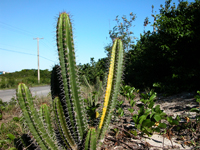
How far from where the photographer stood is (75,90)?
2.11m

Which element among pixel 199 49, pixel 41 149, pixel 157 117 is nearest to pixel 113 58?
pixel 157 117

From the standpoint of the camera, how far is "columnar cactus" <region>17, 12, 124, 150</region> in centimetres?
197

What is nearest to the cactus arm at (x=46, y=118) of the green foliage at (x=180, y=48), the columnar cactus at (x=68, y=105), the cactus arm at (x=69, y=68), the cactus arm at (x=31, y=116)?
the columnar cactus at (x=68, y=105)

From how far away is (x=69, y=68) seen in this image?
81.6 inches

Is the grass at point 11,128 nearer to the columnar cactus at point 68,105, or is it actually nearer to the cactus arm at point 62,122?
the columnar cactus at point 68,105

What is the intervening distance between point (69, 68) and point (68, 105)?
1.49 feet

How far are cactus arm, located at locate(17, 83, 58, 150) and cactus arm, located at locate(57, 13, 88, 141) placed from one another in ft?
1.22

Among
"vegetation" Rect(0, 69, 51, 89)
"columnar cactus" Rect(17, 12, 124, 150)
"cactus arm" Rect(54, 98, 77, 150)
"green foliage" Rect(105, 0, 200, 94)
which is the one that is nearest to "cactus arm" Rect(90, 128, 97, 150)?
"columnar cactus" Rect(17, 12, 124, 150)

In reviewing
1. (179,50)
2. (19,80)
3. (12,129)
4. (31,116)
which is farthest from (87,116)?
(19,80)

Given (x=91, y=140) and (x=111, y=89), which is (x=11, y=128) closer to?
(x=91, y=140)

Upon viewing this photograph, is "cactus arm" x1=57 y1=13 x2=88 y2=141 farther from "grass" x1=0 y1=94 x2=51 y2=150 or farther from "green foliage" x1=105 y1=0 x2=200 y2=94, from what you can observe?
"green foliage" x1=105 y1=0 x2=200 y2=94

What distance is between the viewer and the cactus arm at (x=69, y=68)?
2055 mm

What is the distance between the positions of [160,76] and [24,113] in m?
6.29

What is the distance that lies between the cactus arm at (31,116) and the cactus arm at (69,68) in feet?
1.22
